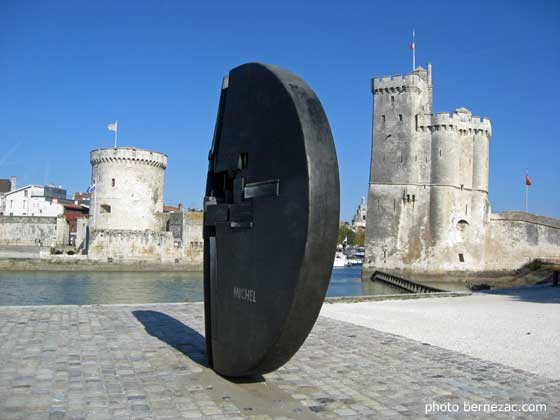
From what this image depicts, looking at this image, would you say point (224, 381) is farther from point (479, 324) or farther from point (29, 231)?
point (29, 231)

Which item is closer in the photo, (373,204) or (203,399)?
(203,399)

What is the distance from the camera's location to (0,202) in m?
65.1

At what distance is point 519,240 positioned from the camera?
39969mm

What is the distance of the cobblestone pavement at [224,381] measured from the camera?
441 centimetres

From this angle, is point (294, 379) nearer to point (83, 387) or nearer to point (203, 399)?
point (203, 399)

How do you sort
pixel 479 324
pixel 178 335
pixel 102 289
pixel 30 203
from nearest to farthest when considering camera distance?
pixel 178 335
pixel 479 324
pixel 102 289
pixel 30 203

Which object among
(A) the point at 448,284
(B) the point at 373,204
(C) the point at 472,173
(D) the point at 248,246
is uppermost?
(C) the point at 472,173

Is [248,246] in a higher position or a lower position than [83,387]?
higher

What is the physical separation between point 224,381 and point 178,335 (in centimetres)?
262

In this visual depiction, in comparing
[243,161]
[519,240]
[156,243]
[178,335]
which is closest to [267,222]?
[243,161]

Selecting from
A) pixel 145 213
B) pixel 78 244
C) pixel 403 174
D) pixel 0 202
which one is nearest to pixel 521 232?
pixel 403 174

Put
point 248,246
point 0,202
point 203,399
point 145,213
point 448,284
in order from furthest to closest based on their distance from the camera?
point 0,202, point 145,213, point 448,284, point 248,246, point 203,399

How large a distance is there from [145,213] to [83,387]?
40.6 m

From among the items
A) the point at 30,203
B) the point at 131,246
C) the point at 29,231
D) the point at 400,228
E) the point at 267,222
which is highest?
the point at 30,203
